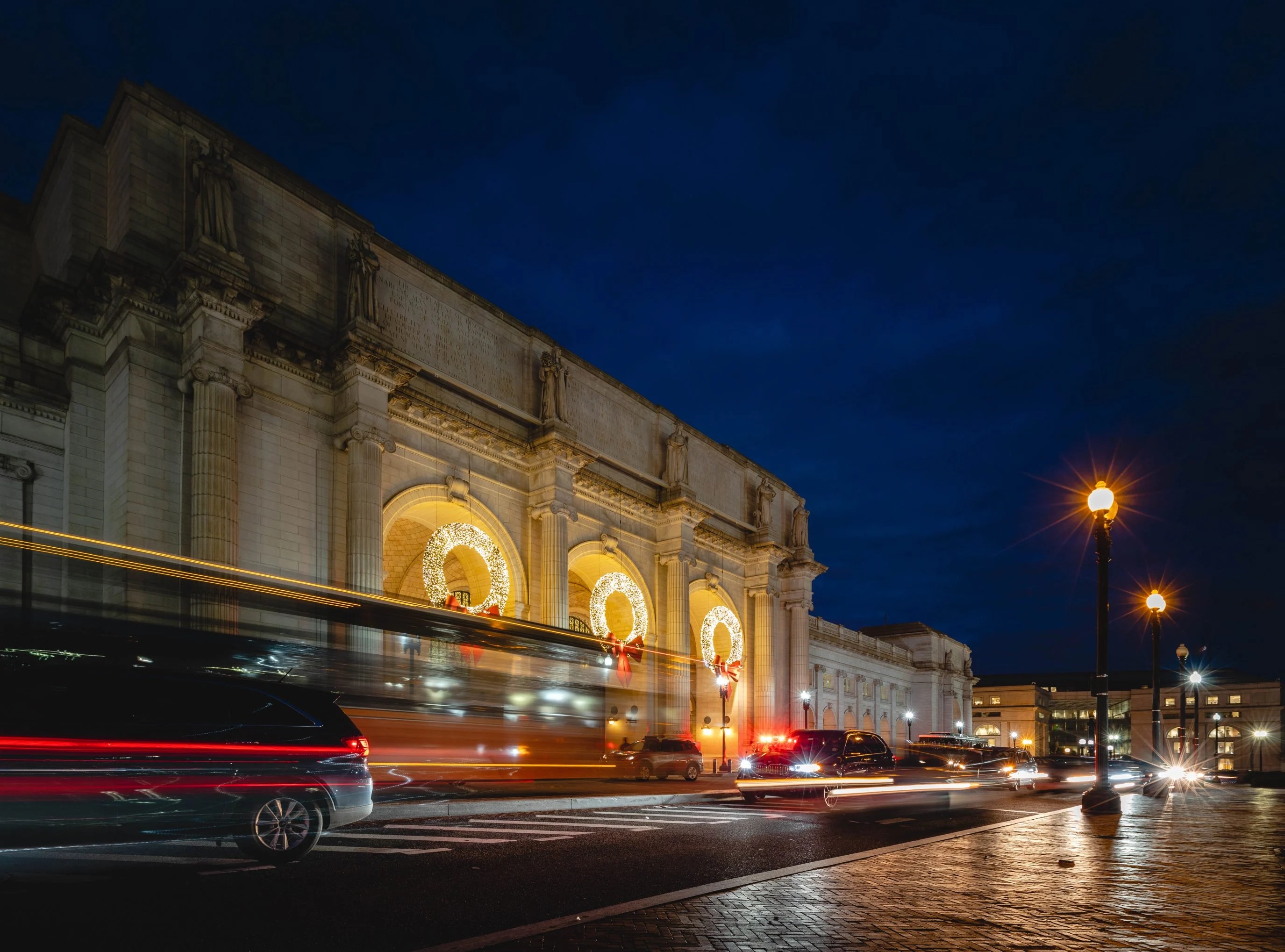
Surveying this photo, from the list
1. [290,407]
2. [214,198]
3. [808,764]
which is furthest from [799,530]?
[214,198]

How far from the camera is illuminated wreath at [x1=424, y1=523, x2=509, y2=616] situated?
1223 inches

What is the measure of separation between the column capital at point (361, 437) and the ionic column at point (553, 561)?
26.6 feet

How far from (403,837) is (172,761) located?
407 centimetres

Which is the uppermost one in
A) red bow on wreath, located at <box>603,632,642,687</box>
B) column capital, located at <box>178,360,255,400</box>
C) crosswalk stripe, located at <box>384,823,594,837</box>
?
column capital, located at <box>178,360,255,400</box>

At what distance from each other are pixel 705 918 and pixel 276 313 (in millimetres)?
25001

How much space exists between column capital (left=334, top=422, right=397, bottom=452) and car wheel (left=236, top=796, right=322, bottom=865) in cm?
1896

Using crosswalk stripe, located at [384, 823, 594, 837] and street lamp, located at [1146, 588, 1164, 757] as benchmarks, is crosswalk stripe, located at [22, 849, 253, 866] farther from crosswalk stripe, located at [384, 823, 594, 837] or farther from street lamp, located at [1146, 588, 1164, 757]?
street lamp, located at [1146, 588, 1164, 757]

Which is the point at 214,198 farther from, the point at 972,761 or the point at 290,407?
the point at 972,761

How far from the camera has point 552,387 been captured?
119 feet

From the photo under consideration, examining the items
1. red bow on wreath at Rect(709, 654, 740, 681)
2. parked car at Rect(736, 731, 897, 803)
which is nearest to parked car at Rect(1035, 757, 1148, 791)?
parked car at Rect(736, 731, 897, 803)

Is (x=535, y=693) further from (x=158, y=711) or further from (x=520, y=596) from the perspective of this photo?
(x=520, y=596)

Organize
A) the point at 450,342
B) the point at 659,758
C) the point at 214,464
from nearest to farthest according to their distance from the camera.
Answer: the point at 214,464 → the point at 659,758 → the point at 450,342

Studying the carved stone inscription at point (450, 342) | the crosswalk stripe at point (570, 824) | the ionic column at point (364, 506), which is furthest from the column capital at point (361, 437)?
the crosswalk stripe at point (570, 824)

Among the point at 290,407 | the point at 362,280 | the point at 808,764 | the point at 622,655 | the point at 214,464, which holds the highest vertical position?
the point at 362,280
